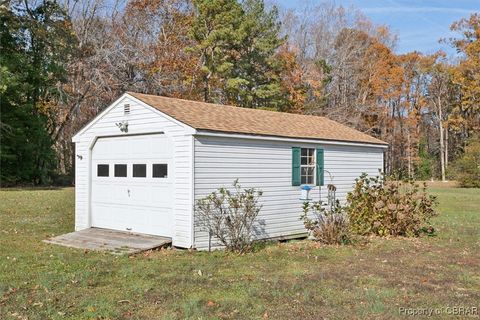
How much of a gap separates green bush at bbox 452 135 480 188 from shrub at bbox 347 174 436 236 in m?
24.4

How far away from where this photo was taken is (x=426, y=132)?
1849 inches

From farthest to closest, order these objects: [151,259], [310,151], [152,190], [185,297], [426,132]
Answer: [426,132]
[310,151]
[152,190]
[151,259]
[185,297]

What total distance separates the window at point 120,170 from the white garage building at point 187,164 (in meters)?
0.02

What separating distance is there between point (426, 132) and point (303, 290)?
44.4 metres

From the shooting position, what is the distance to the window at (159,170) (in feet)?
33.5

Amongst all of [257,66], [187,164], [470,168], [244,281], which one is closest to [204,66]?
[257,66]

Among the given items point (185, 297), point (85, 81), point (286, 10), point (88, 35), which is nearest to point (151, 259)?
point (185, 297)

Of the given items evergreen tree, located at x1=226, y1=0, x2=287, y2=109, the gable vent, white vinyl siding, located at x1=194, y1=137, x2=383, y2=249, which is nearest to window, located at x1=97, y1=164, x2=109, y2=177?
the gable vent

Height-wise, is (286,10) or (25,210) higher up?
(286,10)

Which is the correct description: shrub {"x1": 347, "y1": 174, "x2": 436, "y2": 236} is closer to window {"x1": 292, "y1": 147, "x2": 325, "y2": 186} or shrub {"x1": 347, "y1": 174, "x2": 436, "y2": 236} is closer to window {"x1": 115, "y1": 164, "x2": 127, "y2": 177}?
window {"x1": 292, "y1": 147, "x2": 325, "y2": 186}

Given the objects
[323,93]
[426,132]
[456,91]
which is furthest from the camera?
[426,132]

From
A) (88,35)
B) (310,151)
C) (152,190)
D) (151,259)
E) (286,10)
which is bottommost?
(151,259)

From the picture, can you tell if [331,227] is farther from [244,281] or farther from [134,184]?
[134,184]

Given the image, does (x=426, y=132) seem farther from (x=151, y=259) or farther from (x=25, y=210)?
(x=151, y=259)
